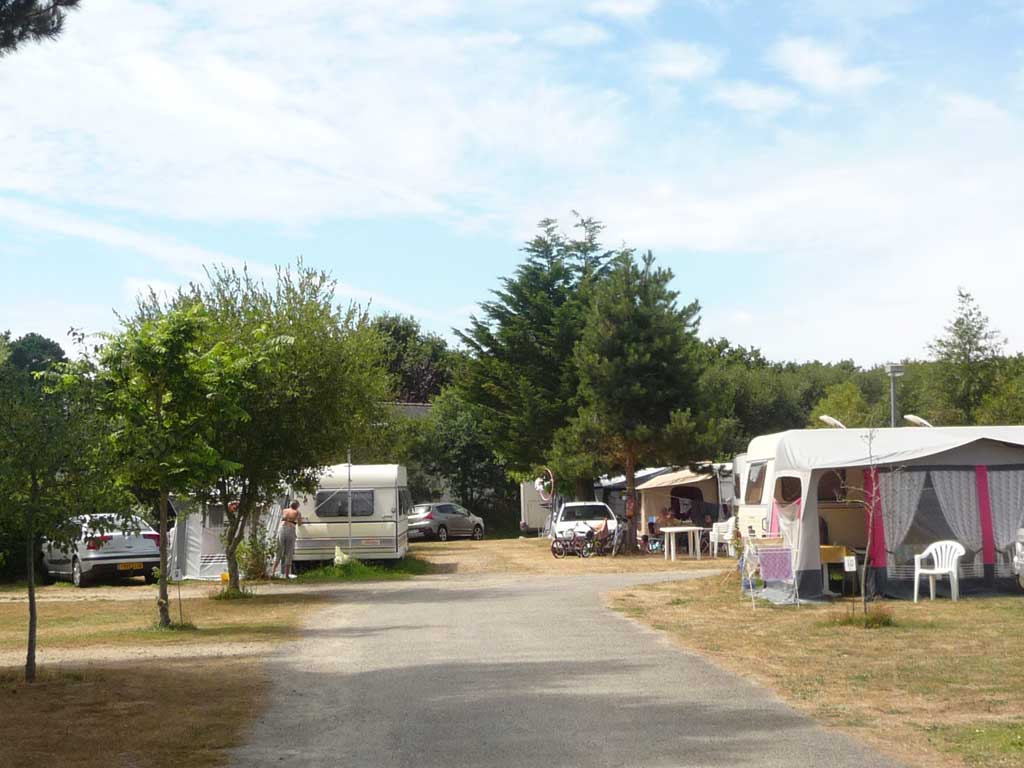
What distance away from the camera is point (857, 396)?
47781 mm

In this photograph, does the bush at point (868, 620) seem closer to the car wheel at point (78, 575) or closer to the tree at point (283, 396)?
the tree at point (283, 396)

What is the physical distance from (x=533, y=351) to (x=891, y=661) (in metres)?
27.1

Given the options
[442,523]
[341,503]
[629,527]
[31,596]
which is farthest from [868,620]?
[442,523]

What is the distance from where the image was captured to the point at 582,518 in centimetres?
3203

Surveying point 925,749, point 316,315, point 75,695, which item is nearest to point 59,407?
point 75,695

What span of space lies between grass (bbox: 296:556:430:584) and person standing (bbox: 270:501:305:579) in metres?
0.39

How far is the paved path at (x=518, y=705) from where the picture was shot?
7.04 m

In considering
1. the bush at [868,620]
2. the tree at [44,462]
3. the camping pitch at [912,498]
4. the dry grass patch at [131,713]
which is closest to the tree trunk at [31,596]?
the tree at [44,462]

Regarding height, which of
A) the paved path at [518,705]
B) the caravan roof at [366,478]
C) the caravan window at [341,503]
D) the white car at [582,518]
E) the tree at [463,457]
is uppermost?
the tree at [463,457]

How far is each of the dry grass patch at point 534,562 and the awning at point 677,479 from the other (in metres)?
3.73

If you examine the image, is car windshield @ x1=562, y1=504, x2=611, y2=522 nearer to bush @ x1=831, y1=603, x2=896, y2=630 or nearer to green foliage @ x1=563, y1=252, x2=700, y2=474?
green foliage @ x1=563, y1=252, x2=700, y2=474

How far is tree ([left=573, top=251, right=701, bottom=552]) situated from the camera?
3147 centimetres

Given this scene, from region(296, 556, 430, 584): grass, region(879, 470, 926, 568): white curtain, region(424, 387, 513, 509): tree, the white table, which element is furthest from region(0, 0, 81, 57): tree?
region(424, 387, 513, 509): tree

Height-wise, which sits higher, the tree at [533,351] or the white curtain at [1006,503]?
the tree at [533,351]
